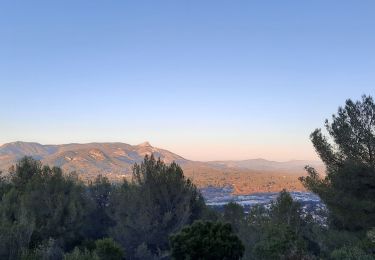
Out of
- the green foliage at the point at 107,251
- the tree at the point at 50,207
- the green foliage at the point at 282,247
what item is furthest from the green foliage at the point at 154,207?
the green foliage at the point at 282,247

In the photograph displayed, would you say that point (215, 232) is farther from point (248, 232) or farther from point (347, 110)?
point (248, 232)

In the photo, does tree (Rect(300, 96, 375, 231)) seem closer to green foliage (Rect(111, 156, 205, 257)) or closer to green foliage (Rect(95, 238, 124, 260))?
green foliage (Rect(111, 156, 205, 257))

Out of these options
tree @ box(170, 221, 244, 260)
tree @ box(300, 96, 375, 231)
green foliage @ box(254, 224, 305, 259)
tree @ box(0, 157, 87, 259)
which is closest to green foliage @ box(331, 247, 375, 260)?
green foliage @ box(254, 224, 305, 259)

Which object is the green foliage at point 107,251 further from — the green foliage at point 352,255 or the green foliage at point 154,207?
the green foliage at point 352,255

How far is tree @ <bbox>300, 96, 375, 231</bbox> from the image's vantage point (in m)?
20.6

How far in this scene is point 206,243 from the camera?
16625mm

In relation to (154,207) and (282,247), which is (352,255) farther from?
(154,207)

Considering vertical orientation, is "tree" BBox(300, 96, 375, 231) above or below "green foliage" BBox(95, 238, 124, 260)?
above

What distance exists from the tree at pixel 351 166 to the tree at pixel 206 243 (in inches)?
284

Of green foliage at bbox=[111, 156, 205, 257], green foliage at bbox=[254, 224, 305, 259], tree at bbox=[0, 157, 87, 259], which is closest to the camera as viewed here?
green foliage at bbox=[254, 224, 305, 259]

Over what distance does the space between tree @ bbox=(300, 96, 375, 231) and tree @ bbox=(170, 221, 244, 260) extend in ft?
23.7

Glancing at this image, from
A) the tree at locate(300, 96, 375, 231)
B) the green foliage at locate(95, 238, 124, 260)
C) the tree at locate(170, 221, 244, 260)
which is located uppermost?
the tree at locate(300, 96, 375, 231)

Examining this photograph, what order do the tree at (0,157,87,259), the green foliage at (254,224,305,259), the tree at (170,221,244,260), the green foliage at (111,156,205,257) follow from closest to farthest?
1. the green foliage at (254,224,305,259)
2. the tree at (170,221,244,260)
3. the green foliage at (111,156,205,257)
4. the tree at (0,157,87,259)

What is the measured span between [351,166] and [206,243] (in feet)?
29.5
